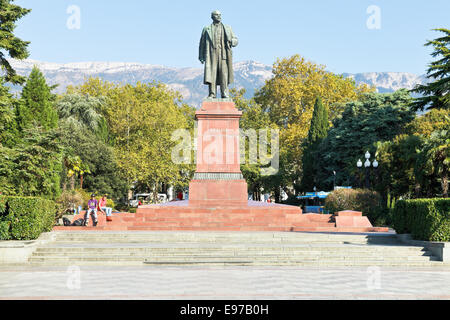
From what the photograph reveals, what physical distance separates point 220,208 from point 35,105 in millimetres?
20067

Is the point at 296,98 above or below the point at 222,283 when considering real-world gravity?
above

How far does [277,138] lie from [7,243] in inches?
1767

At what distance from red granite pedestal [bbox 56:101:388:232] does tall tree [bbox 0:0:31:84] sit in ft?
40.3

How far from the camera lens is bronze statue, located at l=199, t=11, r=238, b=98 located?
82.9 feet

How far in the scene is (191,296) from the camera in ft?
30.5

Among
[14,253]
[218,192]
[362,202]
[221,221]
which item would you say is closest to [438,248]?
Answer: [221,221]

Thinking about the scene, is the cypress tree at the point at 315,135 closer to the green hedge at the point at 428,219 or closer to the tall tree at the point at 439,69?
the tall tree at the point at 439,69

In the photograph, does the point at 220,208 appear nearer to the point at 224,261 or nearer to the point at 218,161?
the point at 218,161

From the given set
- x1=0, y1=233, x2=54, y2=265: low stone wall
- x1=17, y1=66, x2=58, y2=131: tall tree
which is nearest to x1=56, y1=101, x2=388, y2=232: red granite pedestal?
x1=0, y1=233, x2=54, y2=265: low stone wall

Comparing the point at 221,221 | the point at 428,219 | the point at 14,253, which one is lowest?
the point at 14,253

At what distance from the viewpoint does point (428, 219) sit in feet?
49.1

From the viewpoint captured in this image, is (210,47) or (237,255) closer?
(237,255)

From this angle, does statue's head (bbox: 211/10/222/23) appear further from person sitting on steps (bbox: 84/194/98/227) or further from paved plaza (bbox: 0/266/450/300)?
paved plaza (bbox: 0/266/450/300)

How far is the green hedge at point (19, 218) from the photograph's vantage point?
578 inches
